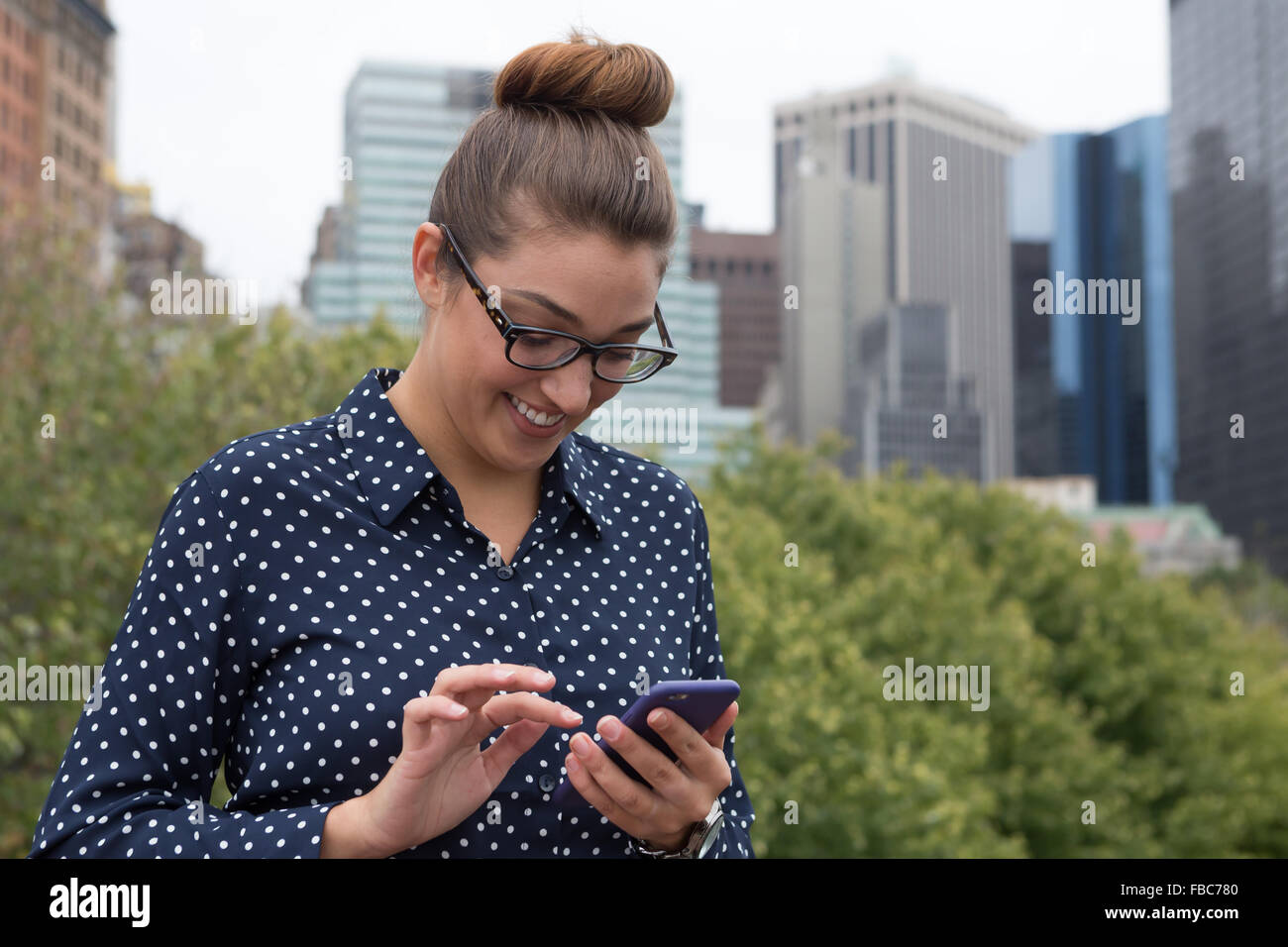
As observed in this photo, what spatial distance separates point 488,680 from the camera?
1.73 m

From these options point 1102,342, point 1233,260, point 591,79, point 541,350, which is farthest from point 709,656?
point 1102,342

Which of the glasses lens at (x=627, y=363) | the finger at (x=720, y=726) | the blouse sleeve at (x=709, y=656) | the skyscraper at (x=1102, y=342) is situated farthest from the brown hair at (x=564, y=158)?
the skyscraper at (x=1102, y=342)

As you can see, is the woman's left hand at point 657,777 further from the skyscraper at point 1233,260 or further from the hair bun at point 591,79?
the skyscraper at point 1233,260

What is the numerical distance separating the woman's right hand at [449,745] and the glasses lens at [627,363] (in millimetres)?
615

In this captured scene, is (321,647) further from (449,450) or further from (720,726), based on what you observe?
(720,726)

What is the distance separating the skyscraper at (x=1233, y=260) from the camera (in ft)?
362

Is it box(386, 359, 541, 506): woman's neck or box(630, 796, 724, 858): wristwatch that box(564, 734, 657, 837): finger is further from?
box(386, 359, 541, 506): woman's neck

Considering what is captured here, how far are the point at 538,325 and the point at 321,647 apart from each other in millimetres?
598

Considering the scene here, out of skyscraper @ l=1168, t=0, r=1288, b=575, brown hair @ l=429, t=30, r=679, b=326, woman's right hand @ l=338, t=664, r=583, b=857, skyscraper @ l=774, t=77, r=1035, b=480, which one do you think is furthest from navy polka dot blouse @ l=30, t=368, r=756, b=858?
skyscraper @ l=774, t=77, r=1035, b=480

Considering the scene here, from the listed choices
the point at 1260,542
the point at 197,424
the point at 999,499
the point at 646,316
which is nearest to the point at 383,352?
the point at 197,424

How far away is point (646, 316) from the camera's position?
7.46 feet

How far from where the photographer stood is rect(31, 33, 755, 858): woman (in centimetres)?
189

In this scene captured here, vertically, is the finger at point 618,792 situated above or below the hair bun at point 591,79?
below
